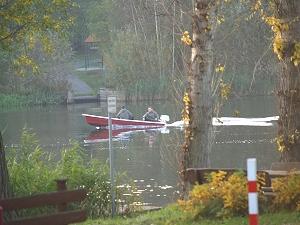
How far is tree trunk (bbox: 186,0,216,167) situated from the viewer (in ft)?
37.8

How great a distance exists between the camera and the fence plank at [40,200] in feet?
23.7

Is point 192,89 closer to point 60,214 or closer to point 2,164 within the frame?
point 2,164

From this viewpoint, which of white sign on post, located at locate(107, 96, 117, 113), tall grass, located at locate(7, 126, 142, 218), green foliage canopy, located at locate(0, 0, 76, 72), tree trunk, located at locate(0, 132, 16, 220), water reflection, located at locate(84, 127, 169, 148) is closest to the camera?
tree trunk, located at locate(0, 132, 16, 220)

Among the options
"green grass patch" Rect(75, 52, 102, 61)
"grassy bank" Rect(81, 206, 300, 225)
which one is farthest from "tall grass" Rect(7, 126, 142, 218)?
"green grass patch" Rect(75, 52, 102, 61)

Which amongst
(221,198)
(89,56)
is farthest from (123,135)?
(89,56)

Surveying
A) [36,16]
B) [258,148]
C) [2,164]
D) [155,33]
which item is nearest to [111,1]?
[155,33]

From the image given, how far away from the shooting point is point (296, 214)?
8695mm

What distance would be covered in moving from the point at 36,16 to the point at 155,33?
4472 cm

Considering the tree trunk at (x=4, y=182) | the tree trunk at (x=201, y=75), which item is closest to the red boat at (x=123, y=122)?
the tree trunk at (x=201, y=75)

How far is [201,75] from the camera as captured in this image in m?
11.6

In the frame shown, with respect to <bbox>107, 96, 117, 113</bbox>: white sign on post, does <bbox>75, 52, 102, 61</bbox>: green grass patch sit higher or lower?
higher

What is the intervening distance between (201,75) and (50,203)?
4.83 m

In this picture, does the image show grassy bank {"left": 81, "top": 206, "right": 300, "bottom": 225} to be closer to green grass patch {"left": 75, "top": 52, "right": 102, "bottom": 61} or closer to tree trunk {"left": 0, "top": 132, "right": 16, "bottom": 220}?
tree trunk {"left": 0, "top": 132, "right": 16, "bottom": 220}

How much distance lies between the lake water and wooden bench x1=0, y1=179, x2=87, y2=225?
576 cm
